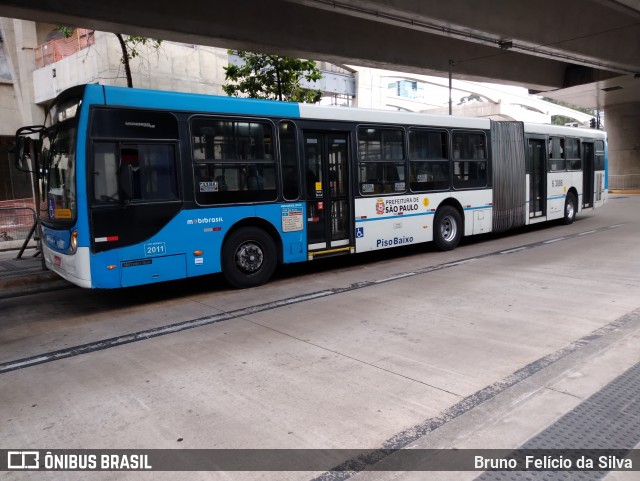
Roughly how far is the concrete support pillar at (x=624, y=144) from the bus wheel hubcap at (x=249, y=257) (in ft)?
111

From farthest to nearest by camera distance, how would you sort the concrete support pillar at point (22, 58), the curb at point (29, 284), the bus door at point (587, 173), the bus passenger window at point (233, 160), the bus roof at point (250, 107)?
the concrete support pillar at point (22, 58) < the bus door at point (587, 173) < the curb at point (29, 284) < the bus passenger window at point (233, 160) < the bus roof at point (250, 107)

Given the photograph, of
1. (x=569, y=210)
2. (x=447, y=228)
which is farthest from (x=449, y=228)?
(x=569, y=210)

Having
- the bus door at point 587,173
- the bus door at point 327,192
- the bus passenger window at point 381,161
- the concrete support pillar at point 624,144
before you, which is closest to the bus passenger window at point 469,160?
the bus passenger window at point 381,161

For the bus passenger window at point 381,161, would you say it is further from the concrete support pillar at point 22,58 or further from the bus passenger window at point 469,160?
the concrete support pillar at point 22,58

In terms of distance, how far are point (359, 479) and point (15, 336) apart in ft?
17.3

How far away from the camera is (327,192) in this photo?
30.7 feet

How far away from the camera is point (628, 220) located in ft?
54.5

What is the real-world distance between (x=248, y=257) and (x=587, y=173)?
1321 cm

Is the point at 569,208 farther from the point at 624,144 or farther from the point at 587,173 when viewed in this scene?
the point at 624,144

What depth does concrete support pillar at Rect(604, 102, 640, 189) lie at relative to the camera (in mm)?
33875

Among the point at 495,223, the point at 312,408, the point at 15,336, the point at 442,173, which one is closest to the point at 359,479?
the point at 312,408

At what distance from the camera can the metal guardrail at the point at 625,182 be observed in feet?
114

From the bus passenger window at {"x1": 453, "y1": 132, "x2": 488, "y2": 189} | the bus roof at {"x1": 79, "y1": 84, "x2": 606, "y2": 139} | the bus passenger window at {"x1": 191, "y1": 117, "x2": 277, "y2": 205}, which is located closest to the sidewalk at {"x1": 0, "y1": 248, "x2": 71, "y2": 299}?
the bus passenger window at {"x1": 191, "y1": 117, "x2": 277, "y2": 205}

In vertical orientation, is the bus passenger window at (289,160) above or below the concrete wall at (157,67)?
below
